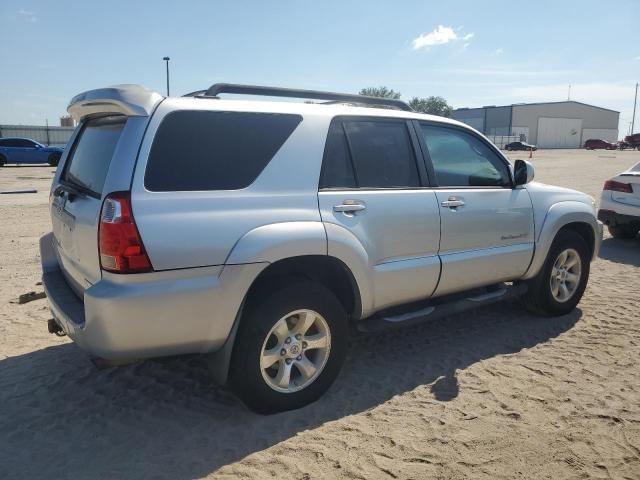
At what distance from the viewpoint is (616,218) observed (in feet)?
27.9

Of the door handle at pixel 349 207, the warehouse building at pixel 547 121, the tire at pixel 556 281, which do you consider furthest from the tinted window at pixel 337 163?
the warehouse building at pixel 547 121

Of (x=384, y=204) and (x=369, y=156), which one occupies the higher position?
(x=369, y=156)

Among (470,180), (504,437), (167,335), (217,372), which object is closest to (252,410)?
(217,372)

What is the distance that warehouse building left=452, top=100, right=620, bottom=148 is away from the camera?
8131cm

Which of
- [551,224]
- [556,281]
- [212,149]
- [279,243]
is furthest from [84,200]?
[556,281]

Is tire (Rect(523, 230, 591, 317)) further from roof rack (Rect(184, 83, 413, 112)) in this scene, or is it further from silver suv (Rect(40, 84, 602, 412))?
roof rack (Rect(184, 83, 413, 112))

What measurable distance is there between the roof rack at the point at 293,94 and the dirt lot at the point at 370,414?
1963 mm

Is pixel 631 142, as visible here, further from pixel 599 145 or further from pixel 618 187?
pixel 618 187

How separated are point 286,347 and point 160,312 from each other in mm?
832

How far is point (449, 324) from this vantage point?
4.96 metres

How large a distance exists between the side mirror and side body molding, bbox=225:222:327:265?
221 cm

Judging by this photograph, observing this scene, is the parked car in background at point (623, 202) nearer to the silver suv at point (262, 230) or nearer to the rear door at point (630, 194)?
the rear door at point (630, 194)

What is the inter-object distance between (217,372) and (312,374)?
2.02ft

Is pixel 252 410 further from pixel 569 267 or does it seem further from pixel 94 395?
pixel 569 267
